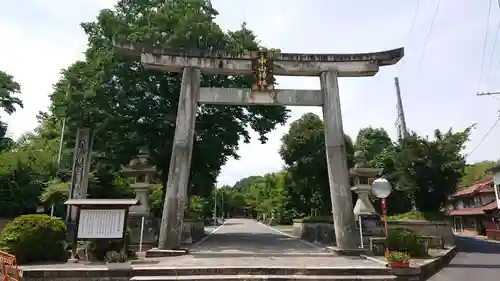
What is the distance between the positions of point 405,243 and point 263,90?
26.6 feet

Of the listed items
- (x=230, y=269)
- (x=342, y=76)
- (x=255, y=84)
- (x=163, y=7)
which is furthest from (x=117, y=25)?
(x=230, y=269)

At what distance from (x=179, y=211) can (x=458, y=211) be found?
37.8 meters

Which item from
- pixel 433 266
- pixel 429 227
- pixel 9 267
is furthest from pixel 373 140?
pixel 9 267

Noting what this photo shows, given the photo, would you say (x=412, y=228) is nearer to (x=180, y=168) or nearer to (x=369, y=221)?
(x=369, y=221)

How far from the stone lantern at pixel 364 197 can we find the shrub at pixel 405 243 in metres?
2.99

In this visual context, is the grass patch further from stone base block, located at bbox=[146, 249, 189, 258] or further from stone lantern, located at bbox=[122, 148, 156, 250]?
stone lantern, located at bbox=[122, 148, 156, 250]

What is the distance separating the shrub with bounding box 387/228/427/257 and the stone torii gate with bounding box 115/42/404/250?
5.03 feet

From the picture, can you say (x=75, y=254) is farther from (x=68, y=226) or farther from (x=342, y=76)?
(x=342, y=76)

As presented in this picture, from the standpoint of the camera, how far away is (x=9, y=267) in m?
8.48

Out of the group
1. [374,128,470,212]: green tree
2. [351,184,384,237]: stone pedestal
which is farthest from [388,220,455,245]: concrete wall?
[351,184,384,237]: stone pedestal

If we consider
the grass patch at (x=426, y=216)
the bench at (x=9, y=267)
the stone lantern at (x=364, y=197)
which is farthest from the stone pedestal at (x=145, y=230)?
the grass patch at (x=426, y=216)

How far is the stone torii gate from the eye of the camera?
1369 cm

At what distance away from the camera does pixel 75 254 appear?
37.8ft

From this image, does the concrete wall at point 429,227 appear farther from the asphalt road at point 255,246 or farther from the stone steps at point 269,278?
the stone steps at point 269,278
